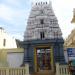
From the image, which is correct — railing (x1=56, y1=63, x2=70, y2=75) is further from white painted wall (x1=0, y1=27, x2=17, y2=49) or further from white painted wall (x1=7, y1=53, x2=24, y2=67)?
white painted wall (x1=0, y1=27, x2=17, y2=49)

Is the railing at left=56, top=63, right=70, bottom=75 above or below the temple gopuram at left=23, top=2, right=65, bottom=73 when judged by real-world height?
below

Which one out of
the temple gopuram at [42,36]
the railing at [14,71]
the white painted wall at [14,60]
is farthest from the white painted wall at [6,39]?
the railing at [14,71]

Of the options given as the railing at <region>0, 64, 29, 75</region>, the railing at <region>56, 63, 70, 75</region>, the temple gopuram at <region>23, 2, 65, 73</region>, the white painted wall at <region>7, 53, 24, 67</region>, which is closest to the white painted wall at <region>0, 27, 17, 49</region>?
the white painted wall at <region>7, 53, 24, 67</region>

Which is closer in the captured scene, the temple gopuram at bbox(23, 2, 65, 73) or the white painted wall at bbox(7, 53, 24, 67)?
the temple gopuram at bbox(23, 2, 65, 73)

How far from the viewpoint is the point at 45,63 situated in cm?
2395

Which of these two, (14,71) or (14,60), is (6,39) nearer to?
(14,60)

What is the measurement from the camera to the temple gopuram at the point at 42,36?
1950cm

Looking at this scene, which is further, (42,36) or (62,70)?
(42,36)

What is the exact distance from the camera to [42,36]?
66.9ft

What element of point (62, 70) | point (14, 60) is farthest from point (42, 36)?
point (62, 70)

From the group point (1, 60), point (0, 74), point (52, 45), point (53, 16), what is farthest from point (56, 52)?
point (0, 74)

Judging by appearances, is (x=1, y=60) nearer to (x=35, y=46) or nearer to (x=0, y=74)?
(x=35, y=46)

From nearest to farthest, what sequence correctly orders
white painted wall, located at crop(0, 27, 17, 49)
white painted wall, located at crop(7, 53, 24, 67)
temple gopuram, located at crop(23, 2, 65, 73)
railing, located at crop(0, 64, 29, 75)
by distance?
railing, located at crop(0, 64, 29, 75) < temple gopuram, located at crop(23, 2, 65, 73) < white painted wall, located at crop(7, 53, 24, 67) < white painted wall, located at crop(0, 27, 17, 49)

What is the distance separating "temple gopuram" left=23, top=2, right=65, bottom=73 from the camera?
64.0 ft
